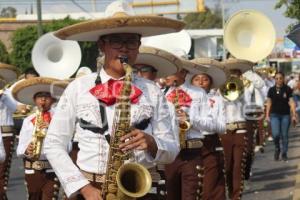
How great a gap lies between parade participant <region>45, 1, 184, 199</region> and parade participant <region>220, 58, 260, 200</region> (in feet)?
21.6

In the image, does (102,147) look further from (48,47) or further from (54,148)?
(48,47)

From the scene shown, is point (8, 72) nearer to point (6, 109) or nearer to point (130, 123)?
point (6, 109)

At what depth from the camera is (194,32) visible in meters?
60.4

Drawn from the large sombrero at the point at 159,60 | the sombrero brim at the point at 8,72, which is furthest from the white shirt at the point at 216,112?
the sombrero brim at the point at 8,72

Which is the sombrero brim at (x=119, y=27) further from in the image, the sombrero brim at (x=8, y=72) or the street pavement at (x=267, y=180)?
the sombrero brim at (x=8, y=72)

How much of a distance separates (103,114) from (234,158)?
7405mm

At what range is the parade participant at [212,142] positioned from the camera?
30.9ft

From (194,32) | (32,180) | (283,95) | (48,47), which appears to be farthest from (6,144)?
(194,32)

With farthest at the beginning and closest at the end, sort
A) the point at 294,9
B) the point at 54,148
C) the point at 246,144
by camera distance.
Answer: the point at 294,9, the point at 246,144, the point at 54,148

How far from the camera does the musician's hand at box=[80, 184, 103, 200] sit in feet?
15.1

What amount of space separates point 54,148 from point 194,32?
56052mm

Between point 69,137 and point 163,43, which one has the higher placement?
point 163,43

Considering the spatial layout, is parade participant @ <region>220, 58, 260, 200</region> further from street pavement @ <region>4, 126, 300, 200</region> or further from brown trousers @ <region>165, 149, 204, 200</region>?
brown trousers @ <region>165, 149, 204, 200</region>

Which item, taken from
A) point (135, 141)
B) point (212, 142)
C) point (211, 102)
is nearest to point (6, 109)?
point (212, 142)
